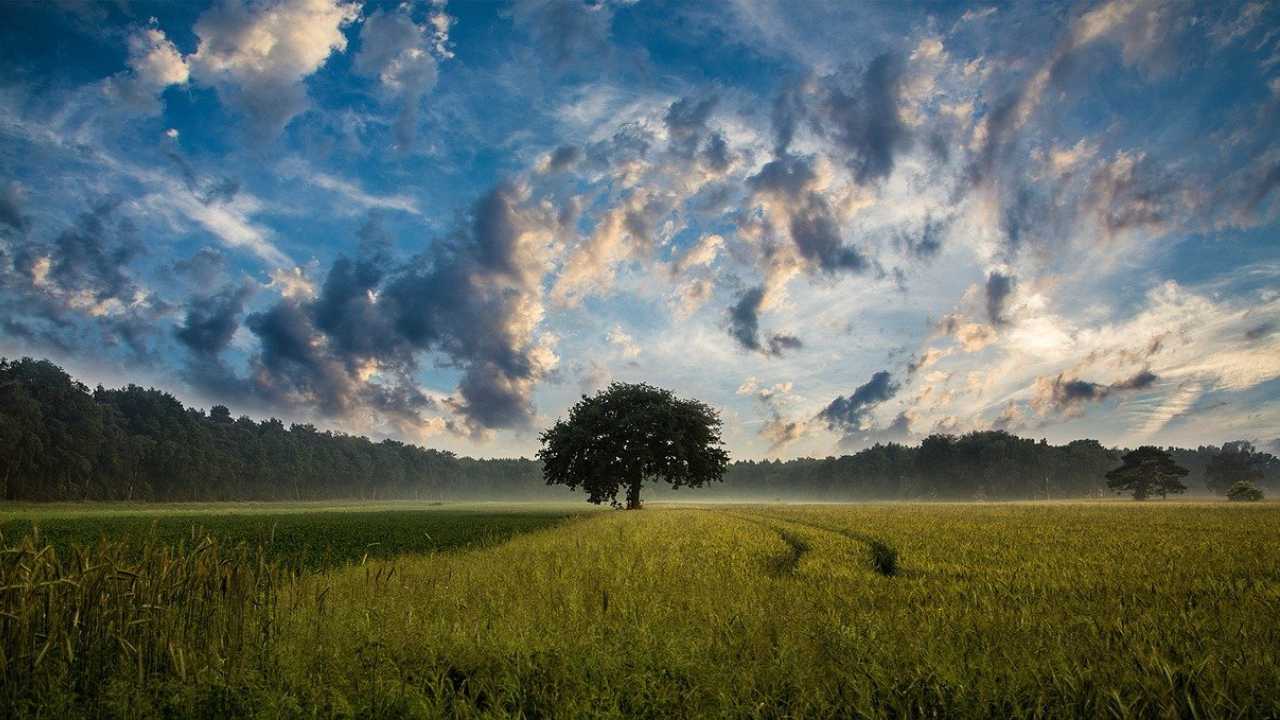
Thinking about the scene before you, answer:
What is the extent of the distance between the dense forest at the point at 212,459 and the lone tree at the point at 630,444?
86.7 meters

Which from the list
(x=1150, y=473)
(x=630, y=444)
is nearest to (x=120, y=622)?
(x=630, y=444)

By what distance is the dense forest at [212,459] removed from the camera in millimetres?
95562

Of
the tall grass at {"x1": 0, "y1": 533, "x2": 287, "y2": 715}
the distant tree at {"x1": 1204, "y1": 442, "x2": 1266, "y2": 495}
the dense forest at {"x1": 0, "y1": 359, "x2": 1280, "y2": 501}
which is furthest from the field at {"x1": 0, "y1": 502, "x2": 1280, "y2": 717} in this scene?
the distant tree at {"x1": 1204, "y1": 442, "x2": 1266, "y2": 495}

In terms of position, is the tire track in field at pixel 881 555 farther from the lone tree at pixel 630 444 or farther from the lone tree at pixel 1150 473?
the lone tree at pixel 1150 473

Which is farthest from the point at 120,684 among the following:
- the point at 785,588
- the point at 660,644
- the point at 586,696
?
the point at 785,588

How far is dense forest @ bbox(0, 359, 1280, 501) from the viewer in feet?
314

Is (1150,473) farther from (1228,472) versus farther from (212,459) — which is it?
(212,459)

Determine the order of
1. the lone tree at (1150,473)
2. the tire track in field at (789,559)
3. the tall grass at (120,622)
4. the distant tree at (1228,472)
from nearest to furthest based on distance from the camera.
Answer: the tall grass at (120,622) → the tire track in field at (789,559) → the lone tree at (1150,473) → the distant tree at (1228,472)

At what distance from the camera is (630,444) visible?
54875mm

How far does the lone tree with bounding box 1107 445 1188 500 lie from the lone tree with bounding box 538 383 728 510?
9352cm

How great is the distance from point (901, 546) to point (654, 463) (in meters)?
40.2

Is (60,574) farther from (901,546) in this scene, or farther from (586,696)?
(901,546)

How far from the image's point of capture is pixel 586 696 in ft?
15.9

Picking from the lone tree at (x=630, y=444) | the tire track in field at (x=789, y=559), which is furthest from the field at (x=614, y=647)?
the lone tree at (x=630, y=444)
